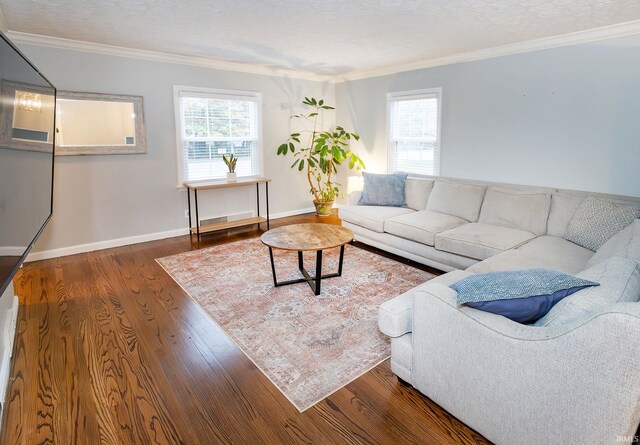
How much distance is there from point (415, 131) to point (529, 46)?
68.3 inches

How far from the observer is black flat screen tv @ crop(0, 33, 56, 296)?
1.29 m

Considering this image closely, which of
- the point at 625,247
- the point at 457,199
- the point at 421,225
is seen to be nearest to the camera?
the point at 625,247

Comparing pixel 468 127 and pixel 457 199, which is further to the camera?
pixel 468 127

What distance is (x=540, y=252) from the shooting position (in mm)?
2939

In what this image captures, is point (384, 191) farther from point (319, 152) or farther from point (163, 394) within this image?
point (163, 394)

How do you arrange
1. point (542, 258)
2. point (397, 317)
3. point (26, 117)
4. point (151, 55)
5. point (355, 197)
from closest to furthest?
1. point (26, 117)
2. point (397, 317)
3. point (542, 258)
4. point (151, 55)
5. point (355, 197)

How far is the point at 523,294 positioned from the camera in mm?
1519

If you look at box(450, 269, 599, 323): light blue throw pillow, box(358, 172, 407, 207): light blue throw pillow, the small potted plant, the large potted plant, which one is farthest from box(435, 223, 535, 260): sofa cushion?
the small potted plant

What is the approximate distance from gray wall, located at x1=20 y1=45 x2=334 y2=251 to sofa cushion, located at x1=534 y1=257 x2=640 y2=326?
15.1ft

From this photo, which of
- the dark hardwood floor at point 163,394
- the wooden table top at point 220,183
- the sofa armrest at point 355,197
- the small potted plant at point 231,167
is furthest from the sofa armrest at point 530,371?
the small potted plant at point 231,167

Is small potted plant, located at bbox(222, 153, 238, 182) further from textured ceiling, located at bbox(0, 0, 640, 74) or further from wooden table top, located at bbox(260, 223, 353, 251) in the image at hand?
wooden table top, located at bbox(260, 223, 353, 251)

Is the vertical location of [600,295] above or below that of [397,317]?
above

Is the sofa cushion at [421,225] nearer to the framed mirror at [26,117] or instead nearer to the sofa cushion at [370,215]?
the sofa cushion at [370,215]

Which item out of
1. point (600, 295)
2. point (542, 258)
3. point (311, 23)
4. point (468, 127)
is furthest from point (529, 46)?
point (600, 295)
